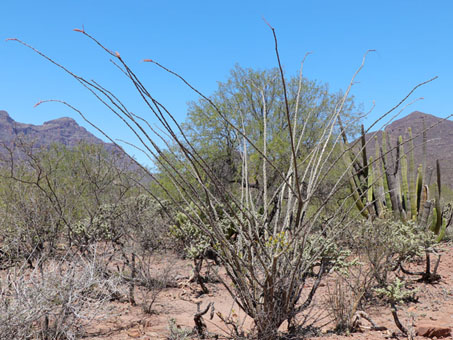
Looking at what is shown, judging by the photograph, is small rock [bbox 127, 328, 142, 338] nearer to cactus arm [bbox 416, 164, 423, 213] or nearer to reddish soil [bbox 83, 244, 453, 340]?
reddish soil [bbox 83, 244, 453, 340]

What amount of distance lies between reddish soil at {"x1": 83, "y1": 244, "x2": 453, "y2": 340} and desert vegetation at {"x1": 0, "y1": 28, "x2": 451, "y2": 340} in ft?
0.57

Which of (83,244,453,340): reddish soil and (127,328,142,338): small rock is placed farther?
(127,328,142,338): small rock

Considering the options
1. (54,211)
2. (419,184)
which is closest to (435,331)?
(54,211)

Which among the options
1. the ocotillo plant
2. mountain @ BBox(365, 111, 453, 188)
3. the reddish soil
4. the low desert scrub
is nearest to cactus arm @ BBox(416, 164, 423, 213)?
the ocotillo plant

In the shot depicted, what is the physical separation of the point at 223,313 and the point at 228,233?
2891 mm

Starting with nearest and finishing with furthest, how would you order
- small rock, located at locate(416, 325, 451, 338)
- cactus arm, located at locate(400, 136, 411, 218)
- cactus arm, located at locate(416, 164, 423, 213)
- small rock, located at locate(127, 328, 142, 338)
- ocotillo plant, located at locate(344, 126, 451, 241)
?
small rock, located at locate(416, 325, 451, 338) < small rock, located at locate(127, 328, 142, 338) < ocotillo plant, located at locate(344, 126, 451, 241) < cactus arm, located at locate(400, 136, 411, 218) < cactus arm, located at locate(416, 164, 423, 213)

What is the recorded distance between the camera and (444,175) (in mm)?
30312

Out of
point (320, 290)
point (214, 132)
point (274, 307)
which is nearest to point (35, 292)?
point (274, 307)

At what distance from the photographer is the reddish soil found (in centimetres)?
445

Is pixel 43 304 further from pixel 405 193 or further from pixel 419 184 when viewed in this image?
pixel 419 184

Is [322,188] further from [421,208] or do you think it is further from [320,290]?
[320,290]

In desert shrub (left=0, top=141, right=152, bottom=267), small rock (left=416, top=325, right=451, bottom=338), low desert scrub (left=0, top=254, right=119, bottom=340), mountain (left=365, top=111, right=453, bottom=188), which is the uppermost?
mountain (left=365, top=111, right=453, bottom=188)

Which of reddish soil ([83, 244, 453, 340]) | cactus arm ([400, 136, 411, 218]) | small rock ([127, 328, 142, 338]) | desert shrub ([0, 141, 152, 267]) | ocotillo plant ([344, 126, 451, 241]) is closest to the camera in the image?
reddish soil ([83, 244, 453, 340])

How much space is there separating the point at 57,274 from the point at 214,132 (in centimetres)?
1018
